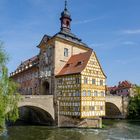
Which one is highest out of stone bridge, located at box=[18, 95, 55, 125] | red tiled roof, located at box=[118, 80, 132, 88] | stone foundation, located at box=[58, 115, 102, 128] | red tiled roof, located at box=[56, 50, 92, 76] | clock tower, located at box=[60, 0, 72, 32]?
clock tower, located at box=[60, 0, 72, 32]

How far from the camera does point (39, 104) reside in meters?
30.7

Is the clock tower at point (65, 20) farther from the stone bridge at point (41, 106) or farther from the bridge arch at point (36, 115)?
the bridge arch at point (36, 115)

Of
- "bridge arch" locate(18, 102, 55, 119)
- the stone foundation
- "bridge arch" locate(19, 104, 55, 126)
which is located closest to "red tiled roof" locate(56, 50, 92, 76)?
"bridge arch" locate(18, 102, 55, 119)

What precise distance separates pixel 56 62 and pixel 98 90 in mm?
6756

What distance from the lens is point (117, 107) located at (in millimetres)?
45031

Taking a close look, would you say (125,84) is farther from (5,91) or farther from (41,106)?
(5,91)

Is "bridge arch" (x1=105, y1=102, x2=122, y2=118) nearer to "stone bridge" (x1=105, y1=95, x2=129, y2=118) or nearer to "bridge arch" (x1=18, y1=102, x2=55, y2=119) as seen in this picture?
"stone bridge" (x1=105, y1=95, x2=129, y2=118)

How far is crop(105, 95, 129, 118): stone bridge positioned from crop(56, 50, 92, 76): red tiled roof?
44.3 ft

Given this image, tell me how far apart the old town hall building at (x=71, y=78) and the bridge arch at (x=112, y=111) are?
13.0 meters

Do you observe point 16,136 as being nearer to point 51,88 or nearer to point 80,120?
point 80,120

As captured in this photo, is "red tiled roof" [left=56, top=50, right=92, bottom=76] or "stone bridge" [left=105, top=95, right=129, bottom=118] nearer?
"red tiled roof" [left=56, top=50, right=92, bottom=76]

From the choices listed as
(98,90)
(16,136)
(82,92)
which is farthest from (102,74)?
(16,136)

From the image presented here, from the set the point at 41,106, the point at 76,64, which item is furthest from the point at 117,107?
the point at 41,106

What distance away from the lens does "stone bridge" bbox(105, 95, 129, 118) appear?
44.6 metres
